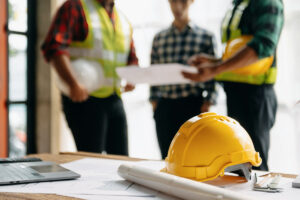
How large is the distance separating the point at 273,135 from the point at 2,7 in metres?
2.35

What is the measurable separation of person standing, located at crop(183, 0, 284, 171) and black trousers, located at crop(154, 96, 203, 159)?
0.45 m

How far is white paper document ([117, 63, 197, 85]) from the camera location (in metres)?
1.89

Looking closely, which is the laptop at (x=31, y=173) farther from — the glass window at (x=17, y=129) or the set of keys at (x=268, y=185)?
the glass window at (x=17, y=129)

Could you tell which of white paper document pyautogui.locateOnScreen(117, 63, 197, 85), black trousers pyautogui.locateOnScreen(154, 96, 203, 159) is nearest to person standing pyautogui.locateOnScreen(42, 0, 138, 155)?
white paper document pyautogui.locateOnScreen(117, 63, 197, 85)

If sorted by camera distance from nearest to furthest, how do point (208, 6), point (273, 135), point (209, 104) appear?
point (209, 104) → point (273, 135) → point (208, 6)

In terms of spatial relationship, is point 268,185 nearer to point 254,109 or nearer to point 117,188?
point 117,188

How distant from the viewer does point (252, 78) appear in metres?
1.83

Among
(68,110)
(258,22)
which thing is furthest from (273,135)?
(68,110)

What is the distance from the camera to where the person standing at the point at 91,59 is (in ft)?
6.48

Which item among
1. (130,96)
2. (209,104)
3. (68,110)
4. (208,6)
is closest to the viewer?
(68,110)

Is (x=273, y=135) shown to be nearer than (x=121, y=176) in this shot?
No

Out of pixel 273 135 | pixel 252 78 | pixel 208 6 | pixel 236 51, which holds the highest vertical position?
pixel 208 6

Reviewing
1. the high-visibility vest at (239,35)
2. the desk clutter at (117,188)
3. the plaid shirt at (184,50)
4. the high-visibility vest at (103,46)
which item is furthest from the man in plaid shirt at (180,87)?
the desk clutter at (117,188)

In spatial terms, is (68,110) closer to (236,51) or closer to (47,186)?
(236,51)
